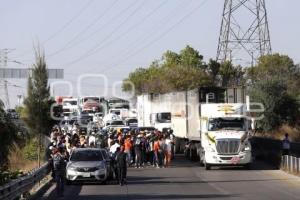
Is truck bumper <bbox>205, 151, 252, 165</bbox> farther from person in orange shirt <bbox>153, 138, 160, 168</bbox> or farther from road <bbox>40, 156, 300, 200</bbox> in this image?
person in orange shirt <bbox>153, 138, 160, 168</bbox>

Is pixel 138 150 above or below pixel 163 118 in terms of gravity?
below

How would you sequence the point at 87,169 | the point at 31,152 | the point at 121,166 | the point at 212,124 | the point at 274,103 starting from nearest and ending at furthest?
the point at 121,166 → the point at 87,169 → the point at 212,124 → the point at 31,152 → the point at 274,103

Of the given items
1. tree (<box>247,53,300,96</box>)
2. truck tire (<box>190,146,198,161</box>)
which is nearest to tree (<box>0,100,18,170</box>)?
truck tire (<box>190,146,198,161</box>)

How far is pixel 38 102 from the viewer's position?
119ft

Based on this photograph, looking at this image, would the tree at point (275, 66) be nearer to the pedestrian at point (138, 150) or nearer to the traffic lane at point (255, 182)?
the pedestrian at point (138, 150)

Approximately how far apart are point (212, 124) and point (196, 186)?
9.78 metres

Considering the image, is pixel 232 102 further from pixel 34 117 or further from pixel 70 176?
pixel 70 176

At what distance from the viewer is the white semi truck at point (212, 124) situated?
3600 cm

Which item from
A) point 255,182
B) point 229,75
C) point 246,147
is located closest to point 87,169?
point 255,182

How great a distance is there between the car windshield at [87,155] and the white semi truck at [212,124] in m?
8.29

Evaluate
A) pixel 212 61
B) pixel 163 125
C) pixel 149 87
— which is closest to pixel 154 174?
pixel 163 125

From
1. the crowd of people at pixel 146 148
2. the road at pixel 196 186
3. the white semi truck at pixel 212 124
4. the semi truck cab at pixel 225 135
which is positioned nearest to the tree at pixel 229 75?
the white semi truck at pixel 212 124

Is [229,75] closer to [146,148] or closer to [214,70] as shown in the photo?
[214,70]

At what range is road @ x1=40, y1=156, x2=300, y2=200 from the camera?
2371 centimetres
